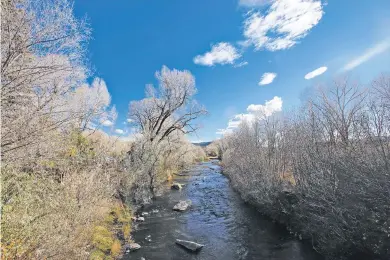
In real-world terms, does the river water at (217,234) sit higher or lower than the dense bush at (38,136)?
lower

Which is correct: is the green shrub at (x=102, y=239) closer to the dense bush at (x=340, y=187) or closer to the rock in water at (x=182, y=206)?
the rock in water at (x=182, y=206)

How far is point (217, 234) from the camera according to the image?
39.4ft

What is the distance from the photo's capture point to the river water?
9.70m

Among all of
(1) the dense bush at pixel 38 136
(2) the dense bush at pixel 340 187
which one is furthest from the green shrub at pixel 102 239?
(2) the dense bush at pixel 340 187

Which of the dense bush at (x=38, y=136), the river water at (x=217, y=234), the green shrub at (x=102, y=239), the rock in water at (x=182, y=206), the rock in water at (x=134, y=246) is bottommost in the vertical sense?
the river water at (x=217, y=234)

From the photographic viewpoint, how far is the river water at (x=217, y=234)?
9695 millimetres

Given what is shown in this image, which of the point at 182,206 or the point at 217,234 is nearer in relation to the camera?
the point at 217,234

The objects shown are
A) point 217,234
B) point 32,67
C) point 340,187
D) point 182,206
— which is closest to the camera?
point 32,67

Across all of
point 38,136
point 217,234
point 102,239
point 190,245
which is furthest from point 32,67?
point 217,234

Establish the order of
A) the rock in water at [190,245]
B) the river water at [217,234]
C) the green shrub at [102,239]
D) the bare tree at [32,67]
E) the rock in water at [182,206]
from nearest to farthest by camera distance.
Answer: the bare tree at [32,67] < the green shrub at [102,239] < the river water at [217,234] < the rock in water at [190,245] < the rock in water at [182,206]

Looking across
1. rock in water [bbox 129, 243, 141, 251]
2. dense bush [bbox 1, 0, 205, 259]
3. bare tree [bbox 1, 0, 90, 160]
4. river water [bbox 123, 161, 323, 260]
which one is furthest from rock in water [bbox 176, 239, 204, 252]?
bare tree [bbox 1, 0, 90, 160]

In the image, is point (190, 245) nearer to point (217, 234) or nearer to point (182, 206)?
point (217, 234)

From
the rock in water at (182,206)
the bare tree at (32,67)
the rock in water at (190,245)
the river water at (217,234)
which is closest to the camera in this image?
the bare tree at (32,67)

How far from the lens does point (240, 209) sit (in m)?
16.2
